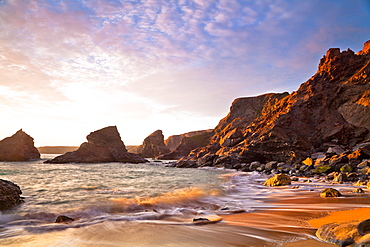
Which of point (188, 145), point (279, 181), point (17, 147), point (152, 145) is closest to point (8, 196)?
point (279, 181)

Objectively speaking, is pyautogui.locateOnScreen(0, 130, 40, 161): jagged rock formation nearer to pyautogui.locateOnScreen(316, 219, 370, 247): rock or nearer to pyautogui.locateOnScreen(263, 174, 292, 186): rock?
pyautogui.locateOnScreen(263, 174, 292, 186): rock

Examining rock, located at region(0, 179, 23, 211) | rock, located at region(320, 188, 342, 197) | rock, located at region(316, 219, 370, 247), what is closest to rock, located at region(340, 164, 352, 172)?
rock, located at region(320, 188, 342, 197)

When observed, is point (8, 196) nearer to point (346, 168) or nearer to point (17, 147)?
point (346, 168)

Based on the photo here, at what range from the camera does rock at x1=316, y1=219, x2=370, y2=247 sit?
393 centimetres

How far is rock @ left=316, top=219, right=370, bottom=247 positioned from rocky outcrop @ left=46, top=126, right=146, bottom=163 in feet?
235

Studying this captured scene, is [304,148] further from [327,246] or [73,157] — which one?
[73,157]

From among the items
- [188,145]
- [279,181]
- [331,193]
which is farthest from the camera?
[188,145]

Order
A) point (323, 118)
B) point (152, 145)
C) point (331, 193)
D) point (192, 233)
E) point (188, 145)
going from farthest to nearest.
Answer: point (152, 145) < point (188, 145) < point (323, 118) < point (331, 193) < point (192, 233)

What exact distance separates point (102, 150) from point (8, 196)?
231 ft

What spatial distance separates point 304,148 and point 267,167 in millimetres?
12091

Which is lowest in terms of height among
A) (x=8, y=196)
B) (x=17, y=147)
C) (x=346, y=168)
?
(x=346, y=168)

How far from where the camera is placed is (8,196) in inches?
368

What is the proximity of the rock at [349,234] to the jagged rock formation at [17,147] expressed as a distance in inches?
3499

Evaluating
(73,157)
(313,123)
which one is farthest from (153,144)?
(313,123)
